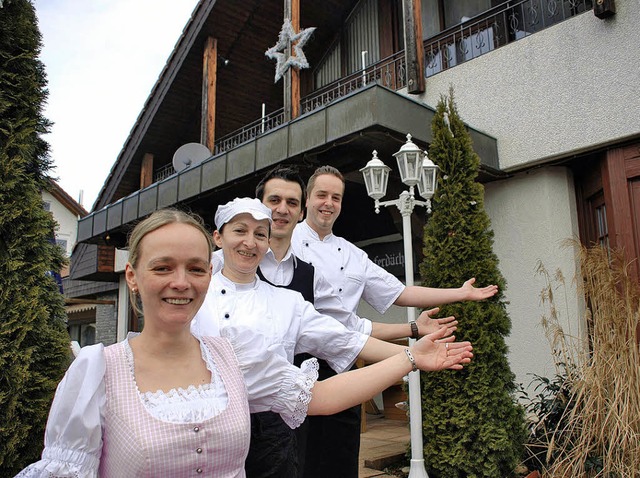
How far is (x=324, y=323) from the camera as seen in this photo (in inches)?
73.7

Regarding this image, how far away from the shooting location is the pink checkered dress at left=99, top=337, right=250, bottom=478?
1153 mm

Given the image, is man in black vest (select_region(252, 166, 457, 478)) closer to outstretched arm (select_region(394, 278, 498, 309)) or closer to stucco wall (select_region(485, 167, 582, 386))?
outstretched arm (select_region(394, 278, 498, 309))

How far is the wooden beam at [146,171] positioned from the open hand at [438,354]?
10745 millimetres

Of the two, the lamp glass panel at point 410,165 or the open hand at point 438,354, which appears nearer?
the open hand at point 438,354

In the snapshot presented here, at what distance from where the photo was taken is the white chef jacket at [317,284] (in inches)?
86.6

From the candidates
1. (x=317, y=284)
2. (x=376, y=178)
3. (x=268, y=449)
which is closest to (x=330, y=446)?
(x=317, y=284)

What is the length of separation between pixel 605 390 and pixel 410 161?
→ 2395 millimetres

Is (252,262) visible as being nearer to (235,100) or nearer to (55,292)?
(55,292)

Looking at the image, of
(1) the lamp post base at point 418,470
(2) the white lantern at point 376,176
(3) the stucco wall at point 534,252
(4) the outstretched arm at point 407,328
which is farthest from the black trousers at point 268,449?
(3) the stucco wall at point 534,252

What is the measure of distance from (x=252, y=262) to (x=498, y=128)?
5460 millimetres

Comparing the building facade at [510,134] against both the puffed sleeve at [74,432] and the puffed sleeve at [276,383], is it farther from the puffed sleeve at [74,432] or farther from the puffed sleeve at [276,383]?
the puffed sleeve at [74,432]

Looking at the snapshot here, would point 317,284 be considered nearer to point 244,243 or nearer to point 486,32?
point 244,243

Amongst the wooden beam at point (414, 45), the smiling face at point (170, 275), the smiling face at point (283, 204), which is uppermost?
the wooden beam at point (414, 45)

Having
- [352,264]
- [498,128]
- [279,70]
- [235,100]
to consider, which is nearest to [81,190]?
[235,100]
